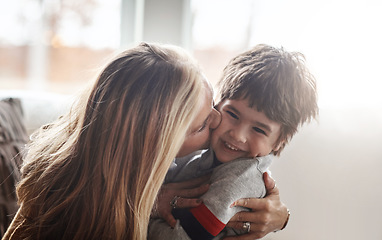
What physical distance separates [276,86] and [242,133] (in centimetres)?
14

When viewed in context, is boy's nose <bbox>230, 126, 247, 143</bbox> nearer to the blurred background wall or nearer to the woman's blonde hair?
the woman's blonde hair

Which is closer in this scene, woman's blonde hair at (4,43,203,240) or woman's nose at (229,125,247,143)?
Answer: woman's blonde hair at (4,43,203,240)

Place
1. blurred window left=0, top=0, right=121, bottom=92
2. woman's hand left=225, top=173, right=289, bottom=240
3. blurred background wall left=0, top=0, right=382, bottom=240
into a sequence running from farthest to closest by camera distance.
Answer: blurred window left=0, top=0, right=121, bottom=92, blurred background wall left=0, top=0, right=382, bottom=240, woman's hand left=225, top=173, right=289, bottom=240

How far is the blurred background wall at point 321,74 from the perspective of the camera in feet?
3.46

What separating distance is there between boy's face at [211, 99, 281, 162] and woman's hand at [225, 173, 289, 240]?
0.08 metres

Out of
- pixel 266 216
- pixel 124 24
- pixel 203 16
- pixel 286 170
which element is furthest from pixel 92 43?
pixel 266 216

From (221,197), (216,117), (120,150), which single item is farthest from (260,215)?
(120,150)

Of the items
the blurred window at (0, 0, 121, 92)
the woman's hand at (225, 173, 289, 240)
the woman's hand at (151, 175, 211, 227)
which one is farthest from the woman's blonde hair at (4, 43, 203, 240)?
the blurred window at (0, 0, 121, 92)

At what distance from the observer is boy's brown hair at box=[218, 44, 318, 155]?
979 millimetres

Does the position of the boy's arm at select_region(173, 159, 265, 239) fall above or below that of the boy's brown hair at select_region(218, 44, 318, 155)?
below

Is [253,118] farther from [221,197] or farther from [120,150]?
[120,150]

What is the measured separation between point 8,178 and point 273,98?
89 cm

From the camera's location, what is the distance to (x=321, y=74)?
4.48 ft

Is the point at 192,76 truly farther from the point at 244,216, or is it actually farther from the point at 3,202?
the point at 3,202
